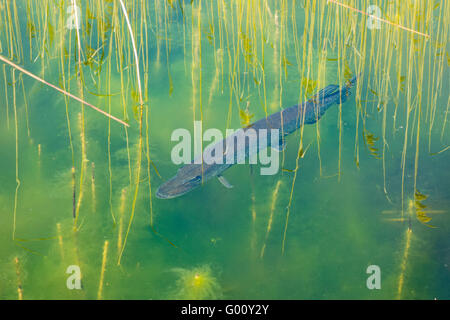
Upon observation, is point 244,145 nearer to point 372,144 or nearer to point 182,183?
point 182,183

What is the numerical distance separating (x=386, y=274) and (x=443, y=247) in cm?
30

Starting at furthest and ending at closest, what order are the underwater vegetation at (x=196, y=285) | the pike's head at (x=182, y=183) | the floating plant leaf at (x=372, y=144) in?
the floating plant leaf at (x=372, y=144) → the pike's head at (x=182, y=183) → the underwater vegetation at (x=196, y=285)

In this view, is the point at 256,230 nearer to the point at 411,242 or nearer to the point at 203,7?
the point at 411,242

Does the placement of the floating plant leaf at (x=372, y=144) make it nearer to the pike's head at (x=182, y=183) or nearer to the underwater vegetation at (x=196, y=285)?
the pike's head at (x=182, y=183)

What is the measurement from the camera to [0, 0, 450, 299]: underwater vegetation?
1608mm

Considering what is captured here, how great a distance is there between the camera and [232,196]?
188cm

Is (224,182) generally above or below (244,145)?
below

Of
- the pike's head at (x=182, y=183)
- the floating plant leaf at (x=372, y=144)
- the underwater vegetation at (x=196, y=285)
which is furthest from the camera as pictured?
the floating plant leaf at (x=372, y=144)

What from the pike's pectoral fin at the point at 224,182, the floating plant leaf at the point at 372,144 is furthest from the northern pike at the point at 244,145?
the floating plant leaf at the point at 372,144

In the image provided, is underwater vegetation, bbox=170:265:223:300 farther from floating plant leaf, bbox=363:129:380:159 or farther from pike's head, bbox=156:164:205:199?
floating plant leaf, bbox=363:129:380:159

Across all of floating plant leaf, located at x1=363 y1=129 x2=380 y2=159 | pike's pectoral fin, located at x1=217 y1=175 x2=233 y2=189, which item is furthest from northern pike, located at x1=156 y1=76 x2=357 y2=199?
floating plant leaf, located at x1=363 y1=129 x2=380 y2=159

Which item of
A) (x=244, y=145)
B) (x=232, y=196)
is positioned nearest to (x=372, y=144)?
(x=244, y=145)

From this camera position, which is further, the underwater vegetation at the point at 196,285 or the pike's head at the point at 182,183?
the pike's head at the point at 182,183

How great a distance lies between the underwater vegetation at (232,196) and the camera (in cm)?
161
